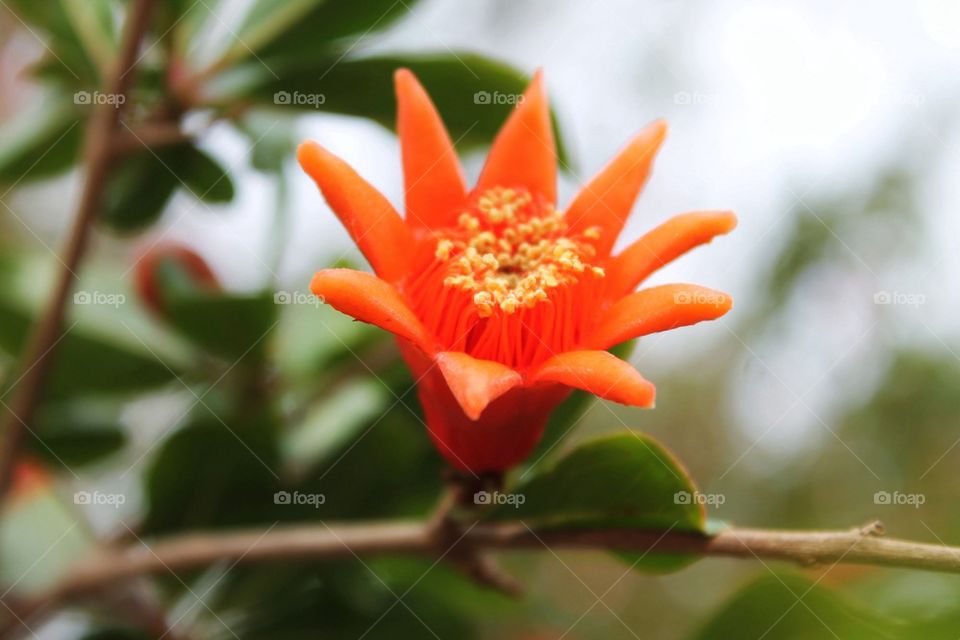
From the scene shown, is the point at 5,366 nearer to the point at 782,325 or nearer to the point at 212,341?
the point at 212,341

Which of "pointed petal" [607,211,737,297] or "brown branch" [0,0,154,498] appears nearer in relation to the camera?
"pointed petal" [607,211,737,297]

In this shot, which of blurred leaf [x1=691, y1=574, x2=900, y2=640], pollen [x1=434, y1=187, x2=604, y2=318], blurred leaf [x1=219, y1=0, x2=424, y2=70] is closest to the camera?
blurred leaf [x1=691, y1=574, x2=900, y2=640]

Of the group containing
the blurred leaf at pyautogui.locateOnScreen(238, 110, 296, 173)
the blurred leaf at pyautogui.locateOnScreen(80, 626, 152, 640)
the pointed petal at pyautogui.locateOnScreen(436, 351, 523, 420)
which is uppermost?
the blurred leaf at pyautogui.locateOnScreen(238, 110, 296, 173)

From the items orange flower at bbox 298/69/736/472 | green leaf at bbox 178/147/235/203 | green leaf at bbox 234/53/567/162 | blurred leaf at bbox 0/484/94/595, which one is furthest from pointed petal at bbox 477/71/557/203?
blurred leaf at bbox 0/484/94/595

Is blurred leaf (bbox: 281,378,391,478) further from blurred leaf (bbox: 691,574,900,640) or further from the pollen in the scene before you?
blurred leaf (bbox: 691,574,900,640)

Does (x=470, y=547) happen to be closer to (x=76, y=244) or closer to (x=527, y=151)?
(x=527, y=151)

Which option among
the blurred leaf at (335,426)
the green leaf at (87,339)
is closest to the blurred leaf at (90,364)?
the green leaf at (87,339)
